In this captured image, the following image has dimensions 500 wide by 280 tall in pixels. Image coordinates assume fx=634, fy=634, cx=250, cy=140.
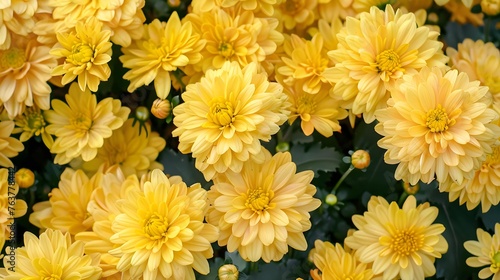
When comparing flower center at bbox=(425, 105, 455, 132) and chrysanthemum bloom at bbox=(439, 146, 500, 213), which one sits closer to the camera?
flower center at bbox=(425, 105, 455, 132)

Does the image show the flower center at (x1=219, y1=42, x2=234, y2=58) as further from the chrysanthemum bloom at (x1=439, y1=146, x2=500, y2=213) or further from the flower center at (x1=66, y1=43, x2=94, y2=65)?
the chrysanthemum bloom at (x1=439, y1=146, x2=500, y2=213)

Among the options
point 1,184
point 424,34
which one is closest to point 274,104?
point 424,34

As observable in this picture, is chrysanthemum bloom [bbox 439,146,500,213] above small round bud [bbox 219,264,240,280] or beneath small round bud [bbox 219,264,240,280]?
above

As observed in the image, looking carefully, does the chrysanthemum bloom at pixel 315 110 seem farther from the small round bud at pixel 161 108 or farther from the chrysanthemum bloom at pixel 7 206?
the chrysanthemum bloom at pixel 7 206

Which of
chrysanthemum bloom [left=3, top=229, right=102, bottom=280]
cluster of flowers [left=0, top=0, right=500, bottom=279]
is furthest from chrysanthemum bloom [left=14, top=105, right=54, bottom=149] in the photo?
chrysanthemum bloom [left=3, top=229, right=102, bottom=280]

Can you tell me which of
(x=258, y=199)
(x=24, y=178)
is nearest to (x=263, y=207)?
(x=258, y=199)

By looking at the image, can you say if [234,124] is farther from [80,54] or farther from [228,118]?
[80,54]
